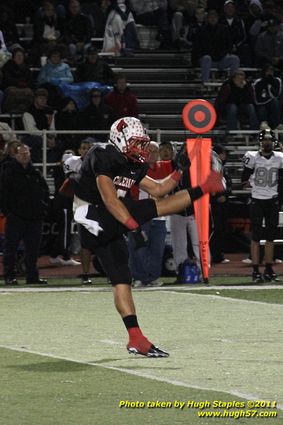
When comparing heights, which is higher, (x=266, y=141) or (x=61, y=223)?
(x=266, y=141)

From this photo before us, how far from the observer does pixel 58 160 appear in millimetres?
22359

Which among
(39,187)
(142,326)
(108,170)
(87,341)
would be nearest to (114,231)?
(108,170)

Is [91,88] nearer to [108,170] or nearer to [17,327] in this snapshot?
Result: [17,327]

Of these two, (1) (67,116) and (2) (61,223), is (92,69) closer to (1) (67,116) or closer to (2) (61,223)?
(1) (67,116)

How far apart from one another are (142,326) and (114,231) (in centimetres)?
234

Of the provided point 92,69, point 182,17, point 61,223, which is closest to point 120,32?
point 182,17

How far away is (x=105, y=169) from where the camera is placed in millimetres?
11141

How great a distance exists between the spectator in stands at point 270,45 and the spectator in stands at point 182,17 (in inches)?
57.9

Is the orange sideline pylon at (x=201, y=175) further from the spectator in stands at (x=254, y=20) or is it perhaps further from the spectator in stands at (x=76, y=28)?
the spectator in stands at (x=254, y=20)

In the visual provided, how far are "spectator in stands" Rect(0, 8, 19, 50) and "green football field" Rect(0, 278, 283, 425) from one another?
993 centimetres

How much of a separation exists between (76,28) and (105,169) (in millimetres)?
15326

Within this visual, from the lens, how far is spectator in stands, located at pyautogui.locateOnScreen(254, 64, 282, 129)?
25.0 m

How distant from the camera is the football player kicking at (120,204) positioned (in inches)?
434

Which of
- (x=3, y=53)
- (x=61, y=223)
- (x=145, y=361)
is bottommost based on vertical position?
(x=61, y=223)
